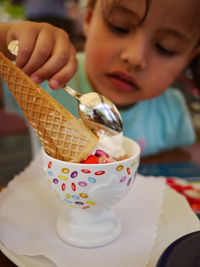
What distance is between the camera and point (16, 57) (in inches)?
14.2

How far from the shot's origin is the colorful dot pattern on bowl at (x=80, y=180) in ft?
1.05

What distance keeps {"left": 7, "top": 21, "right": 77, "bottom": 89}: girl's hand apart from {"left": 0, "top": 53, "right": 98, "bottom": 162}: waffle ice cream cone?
0.03 metres

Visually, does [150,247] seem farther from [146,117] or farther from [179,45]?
[146,117]

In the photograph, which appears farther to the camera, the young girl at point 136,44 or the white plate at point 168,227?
the young girl at point 136,44

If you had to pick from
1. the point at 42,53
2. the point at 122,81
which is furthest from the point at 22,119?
the point at 42,53

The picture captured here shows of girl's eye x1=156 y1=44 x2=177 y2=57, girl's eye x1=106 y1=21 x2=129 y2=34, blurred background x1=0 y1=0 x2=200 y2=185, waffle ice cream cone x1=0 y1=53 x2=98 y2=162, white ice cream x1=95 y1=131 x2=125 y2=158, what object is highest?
girl's eye x1=106 y1=21 x2=129 y2=34

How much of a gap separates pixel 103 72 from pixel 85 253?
453 mm

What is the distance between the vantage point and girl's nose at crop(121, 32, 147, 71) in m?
0.57

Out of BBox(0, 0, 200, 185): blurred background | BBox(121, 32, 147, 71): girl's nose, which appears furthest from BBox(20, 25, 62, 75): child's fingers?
BBox(0, 0, 200, 185): blurred background

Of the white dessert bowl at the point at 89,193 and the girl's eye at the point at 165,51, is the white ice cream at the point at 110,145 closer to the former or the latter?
the white dessert bowl at the point at 89,193

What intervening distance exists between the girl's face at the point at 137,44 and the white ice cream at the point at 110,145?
257mm

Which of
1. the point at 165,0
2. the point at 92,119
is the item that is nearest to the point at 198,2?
the point at 165,0

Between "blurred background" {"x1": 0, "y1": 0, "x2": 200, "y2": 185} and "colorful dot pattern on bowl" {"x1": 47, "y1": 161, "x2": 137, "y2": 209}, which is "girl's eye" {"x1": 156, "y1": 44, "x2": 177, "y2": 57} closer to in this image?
"blurred background" {"x1": 0, "y1": 0, "x2": 200, "y2": 185}

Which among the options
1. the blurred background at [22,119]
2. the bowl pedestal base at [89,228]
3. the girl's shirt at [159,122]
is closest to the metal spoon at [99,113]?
the bowl pedestal base at [89,228]
